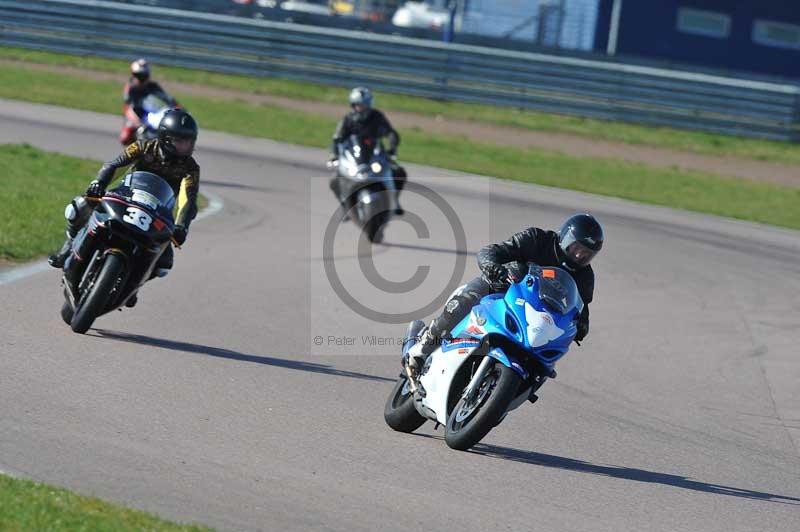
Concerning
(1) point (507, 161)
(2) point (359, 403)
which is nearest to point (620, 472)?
(2) point (359, 403)

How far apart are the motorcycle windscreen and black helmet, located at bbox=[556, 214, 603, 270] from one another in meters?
0.18

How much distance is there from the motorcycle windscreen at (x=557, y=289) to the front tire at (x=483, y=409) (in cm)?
45

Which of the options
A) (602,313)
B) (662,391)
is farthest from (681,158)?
(662,391)

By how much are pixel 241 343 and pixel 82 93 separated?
745 inches

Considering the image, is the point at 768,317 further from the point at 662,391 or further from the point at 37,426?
the point at 37,426

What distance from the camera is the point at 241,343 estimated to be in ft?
30.9

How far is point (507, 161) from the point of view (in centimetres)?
2467

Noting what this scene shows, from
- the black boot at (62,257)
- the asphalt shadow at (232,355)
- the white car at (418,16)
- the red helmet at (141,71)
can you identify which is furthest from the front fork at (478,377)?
the white car at (418,16)

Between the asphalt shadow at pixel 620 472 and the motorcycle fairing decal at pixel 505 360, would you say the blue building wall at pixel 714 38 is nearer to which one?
the asphalt shadow at pixel 620 472

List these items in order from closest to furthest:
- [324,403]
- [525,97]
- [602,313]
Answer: [324,403]
[602,313]
[525,97]

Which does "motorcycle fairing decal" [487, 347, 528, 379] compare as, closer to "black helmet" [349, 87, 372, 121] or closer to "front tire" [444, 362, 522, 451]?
"front tire" [444, 362, 522, 451]

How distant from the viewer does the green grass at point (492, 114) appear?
28125mm

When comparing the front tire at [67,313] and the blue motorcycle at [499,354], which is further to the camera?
the front tire at [67,313]

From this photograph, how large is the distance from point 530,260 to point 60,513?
332 cm
